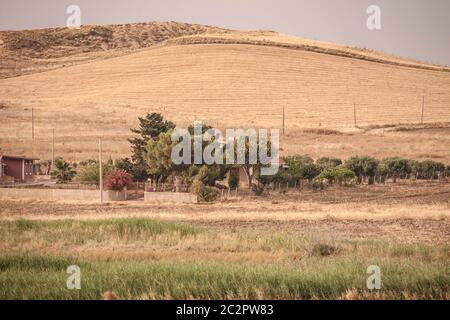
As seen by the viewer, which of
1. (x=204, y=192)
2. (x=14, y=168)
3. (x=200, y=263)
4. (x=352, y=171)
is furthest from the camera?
(x=14, y=168)

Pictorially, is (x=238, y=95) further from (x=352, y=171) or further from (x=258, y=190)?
(x=258, y=190)

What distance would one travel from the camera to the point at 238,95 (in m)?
96.2

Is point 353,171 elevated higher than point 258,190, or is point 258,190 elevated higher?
point 353,171

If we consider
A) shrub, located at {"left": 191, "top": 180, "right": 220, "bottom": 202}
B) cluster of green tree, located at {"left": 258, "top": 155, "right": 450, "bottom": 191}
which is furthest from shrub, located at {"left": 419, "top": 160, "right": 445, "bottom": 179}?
shrub, located at {"left": 191, "top": 180, "right": 220, "bottom": 202}

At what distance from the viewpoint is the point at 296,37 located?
14475cm

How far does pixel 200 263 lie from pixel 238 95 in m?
78.5

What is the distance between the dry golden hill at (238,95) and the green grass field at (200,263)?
44.6m

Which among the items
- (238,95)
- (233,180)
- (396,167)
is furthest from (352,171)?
(238,95)

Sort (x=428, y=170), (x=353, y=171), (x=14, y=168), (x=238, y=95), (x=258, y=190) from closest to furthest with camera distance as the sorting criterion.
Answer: (x=258, y=190)
(x=353, y=171)
(x=428, y=170)
(x=14, y=168)
(x=238, y=95)

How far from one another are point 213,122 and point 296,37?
229 feet

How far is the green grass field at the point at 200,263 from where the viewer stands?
1617 cm

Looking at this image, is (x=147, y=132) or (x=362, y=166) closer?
(x=362, y=166)
